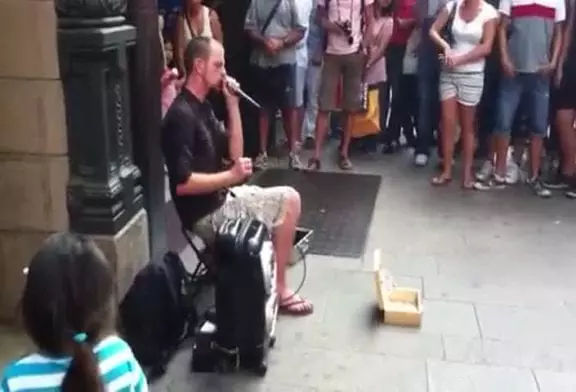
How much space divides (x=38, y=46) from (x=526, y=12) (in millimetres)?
3622

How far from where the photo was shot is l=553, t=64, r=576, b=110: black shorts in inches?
233

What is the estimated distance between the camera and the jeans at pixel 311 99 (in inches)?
265

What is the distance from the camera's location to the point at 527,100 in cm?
589

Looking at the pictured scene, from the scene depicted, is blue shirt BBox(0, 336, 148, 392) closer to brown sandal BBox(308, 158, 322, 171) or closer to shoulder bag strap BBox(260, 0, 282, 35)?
shoulder bag strap BBox(260, 0, 282, 35)

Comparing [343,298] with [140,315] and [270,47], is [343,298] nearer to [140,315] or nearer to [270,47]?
[140,315]

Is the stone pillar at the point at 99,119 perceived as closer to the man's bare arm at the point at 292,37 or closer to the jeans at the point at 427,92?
the man's bare arm at the point at 292,37

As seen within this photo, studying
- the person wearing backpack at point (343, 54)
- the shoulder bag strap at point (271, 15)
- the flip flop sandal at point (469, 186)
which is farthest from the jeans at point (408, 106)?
the shoulder bag strap at point (271, 15)

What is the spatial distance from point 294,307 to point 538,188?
2.86m

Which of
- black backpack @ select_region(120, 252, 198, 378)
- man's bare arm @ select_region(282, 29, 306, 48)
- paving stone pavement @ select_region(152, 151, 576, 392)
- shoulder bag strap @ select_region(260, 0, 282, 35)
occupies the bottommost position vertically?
paving stone pavement @ select_region(152, 151, 576, 392)

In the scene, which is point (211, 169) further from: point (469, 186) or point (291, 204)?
point (469, 186)

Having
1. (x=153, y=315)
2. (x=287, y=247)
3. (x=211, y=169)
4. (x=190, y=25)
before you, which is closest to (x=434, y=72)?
(x=190, y=25)

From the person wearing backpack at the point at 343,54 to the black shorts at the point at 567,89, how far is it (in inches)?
57.8

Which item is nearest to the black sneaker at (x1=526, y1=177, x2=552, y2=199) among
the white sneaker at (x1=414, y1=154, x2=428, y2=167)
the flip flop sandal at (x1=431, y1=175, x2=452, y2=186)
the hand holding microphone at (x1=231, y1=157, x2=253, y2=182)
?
the flip flop sandal at (x1=431, y1=175, x2=452, y2=186)

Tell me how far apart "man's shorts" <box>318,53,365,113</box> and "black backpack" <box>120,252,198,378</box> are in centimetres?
321
